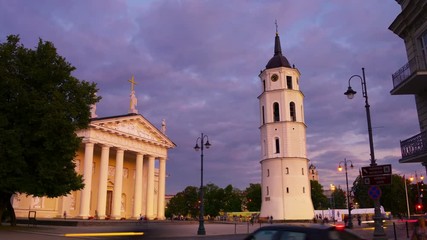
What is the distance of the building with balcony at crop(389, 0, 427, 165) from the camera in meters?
19.1

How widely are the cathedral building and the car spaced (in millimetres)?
41047

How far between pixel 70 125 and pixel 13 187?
5.61 metres

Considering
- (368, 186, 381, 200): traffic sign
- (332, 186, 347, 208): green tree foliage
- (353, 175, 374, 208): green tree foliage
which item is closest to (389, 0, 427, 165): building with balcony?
(368, 186, 381, 200): traffic sign

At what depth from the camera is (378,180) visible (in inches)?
662

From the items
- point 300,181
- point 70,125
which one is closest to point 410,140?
point 70,125

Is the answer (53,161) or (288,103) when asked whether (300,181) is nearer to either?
(288,103)

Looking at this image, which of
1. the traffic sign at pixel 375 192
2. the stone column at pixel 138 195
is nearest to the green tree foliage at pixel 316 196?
the stone column at pixel 138 195

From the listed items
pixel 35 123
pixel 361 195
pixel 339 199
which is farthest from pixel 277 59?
pixel 339 199

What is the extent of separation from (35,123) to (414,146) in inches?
950

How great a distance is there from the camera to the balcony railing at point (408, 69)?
62.9 ft

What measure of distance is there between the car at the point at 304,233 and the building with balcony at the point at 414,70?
12.8 metres

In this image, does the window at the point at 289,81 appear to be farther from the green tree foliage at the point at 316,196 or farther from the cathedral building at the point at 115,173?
the green tree foliage at the point at 316,196

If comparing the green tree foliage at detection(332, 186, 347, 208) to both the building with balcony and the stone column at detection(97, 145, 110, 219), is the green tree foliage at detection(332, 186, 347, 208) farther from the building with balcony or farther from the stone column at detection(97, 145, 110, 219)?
the building with balcony

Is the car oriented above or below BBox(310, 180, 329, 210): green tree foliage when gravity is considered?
below
